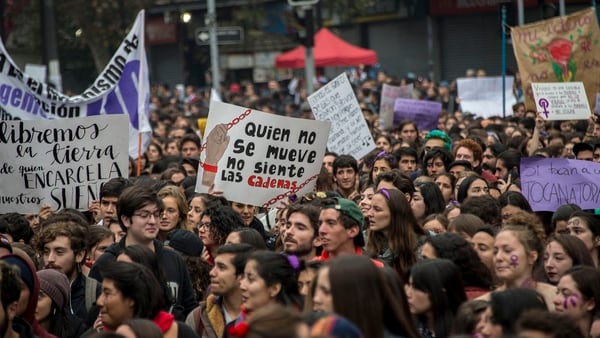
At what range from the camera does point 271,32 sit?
148 ft

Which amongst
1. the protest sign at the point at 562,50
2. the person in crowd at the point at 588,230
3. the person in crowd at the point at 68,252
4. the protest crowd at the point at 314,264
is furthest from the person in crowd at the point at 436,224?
the protest sign at the point at 562,50

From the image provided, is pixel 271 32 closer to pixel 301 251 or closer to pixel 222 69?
pixel 222 69

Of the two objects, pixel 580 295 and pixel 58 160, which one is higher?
pixel 58 160

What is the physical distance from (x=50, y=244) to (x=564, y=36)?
982 centimetres

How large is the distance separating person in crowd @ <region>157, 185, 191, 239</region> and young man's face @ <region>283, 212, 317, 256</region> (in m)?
1.82

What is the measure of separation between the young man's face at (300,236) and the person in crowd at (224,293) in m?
0.54

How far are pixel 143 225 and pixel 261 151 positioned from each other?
2.44 metres

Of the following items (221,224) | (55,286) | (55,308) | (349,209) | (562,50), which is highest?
(562,50)

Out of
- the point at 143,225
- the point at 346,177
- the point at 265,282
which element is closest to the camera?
the point at 265,282

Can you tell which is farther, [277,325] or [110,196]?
[110,196]

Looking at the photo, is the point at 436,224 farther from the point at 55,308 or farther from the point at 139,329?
the point at 139,329

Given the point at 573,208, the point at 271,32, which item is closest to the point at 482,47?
the point at 271,32

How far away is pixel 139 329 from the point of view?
17.9ft

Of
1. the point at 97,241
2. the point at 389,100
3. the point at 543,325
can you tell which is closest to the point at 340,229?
the point at 97,241
